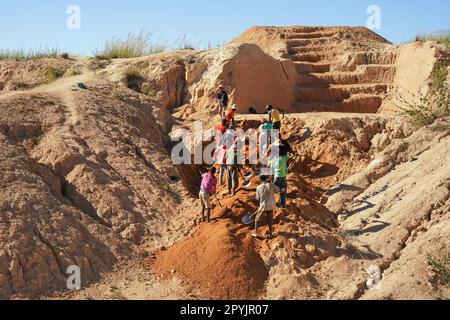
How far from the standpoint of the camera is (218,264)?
9305 millimetres

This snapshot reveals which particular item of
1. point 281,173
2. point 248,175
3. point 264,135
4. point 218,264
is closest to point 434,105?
point 264,135

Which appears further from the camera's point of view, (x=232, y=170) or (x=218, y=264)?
(x=232, y=170)

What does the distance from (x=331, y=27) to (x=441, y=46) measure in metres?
4.66

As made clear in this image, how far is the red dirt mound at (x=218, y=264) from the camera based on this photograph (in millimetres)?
9023

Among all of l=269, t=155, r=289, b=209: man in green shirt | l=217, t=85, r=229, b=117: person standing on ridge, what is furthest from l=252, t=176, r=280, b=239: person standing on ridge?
l=217, t=85, r=229, b=117: person standing on ridge

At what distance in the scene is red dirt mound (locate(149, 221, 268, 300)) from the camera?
902 cm

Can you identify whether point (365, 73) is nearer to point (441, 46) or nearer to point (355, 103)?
point (355, 103)

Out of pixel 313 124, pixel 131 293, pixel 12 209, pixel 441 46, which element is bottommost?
pixel 131 293

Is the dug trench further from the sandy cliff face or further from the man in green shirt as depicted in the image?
the man in green shirt

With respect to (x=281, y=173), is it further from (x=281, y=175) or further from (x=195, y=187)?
(x=195, y=187)

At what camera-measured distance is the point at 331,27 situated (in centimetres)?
1975

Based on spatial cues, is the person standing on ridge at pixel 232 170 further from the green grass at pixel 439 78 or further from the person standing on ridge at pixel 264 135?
the green grass at pixel 439 78

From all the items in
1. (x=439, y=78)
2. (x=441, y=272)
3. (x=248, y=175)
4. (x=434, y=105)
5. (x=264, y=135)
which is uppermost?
(x=439, y=78)
